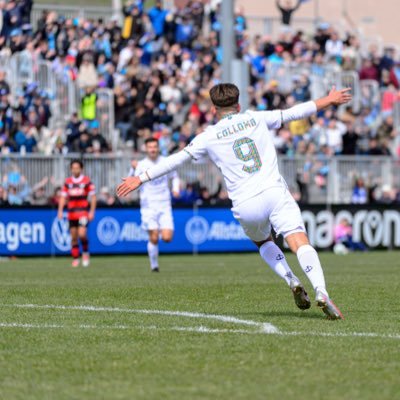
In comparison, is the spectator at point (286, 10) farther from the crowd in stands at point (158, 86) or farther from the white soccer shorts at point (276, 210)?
the white soccer shorts at point (276, 210)

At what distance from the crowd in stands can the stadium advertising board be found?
0.85 meters

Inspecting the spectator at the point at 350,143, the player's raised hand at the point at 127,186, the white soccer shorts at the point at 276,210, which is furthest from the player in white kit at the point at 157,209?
the spectator at the point at 350,143

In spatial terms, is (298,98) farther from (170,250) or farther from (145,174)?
(145,174)

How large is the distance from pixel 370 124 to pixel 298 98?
3044mm

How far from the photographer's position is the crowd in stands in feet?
98.1

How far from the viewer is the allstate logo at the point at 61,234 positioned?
28578 millimetres

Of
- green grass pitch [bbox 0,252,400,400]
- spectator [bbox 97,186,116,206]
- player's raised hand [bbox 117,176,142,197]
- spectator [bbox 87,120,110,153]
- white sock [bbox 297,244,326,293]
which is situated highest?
spectator [bbox 87,120,110,153]

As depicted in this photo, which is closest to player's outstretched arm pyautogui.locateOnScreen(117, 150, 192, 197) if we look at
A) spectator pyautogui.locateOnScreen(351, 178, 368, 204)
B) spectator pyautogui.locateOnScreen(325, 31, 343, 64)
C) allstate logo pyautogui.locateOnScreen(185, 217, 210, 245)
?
allstate logo pyautogui.locateOnScreen(185, 217, 210, 245)

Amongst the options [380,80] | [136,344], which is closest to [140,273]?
[136,344]

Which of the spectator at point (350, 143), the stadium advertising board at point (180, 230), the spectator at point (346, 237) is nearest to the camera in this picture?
the stadium advertising board at point (180, 230)

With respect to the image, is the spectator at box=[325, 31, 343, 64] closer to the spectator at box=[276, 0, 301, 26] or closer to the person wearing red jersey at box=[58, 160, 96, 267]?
the spectator at box=[276, 0, 301, 26]

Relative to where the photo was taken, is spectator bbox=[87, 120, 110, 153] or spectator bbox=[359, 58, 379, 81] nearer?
spectator bbox=[87, 120, 110, 153]

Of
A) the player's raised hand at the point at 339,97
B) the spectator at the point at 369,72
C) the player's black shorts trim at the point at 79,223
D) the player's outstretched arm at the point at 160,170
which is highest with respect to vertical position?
the spectator at the point at 369,72

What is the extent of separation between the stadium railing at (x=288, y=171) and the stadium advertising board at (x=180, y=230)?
799 millimetres
